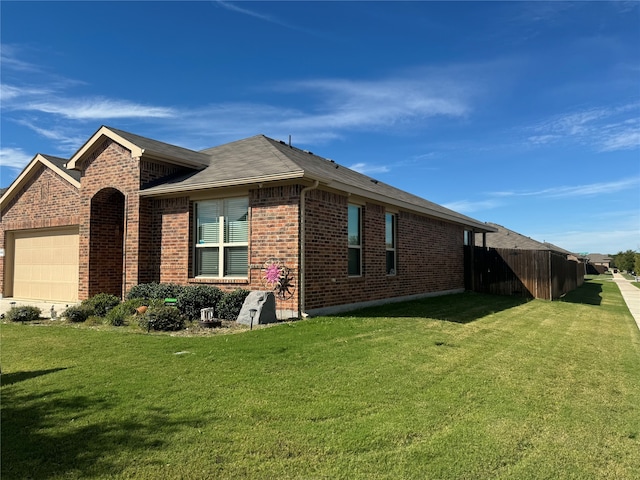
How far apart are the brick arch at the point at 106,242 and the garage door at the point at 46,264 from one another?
1.51 meters

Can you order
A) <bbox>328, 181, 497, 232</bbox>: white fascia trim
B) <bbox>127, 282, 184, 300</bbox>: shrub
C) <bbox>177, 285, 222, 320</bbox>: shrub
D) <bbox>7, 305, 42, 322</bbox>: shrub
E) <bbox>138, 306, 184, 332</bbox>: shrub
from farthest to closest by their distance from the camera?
<bbox>328, 181, 497, 232</bbox>: white fascia trim → <bbox>127, 282, 184, 300</bbox>: shrub → <bbox>7, 305, 42, 322</bbox>: shrub → <bbox>177, 285, 222, 320</bbox>: shrub → <bbox>138, 306, 184, 332</bbox>: shrub

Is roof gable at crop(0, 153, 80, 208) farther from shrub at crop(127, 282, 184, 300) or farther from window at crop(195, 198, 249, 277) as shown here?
window at crop(195, 198, 249, 277)

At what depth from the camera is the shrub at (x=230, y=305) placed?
9.45 m

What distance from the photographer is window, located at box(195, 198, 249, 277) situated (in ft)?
34.3

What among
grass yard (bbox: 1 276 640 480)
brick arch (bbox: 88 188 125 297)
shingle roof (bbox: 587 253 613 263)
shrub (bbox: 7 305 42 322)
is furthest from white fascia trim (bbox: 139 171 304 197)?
shingle roof (bbox: 587 253 613 263)

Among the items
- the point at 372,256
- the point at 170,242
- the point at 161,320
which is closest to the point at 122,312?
the point at 161,320

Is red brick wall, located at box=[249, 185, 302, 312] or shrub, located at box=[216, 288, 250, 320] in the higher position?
red brick wall, located at box=[249, 185, 302, 312]

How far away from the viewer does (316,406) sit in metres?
4.34

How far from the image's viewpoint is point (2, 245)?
52.6 ft

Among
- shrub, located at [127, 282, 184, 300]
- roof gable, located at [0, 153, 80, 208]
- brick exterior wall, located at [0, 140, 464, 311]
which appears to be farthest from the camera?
roof gable, located at [0, 153, 80, 208]

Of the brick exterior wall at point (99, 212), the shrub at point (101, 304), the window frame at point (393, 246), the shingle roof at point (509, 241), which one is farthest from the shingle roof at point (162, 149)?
the shingle roof at point (509, 241)

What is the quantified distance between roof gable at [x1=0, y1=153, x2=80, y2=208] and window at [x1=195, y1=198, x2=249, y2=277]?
5.69 m

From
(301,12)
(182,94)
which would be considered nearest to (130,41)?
(182,94)

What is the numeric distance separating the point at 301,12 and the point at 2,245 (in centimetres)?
1429
